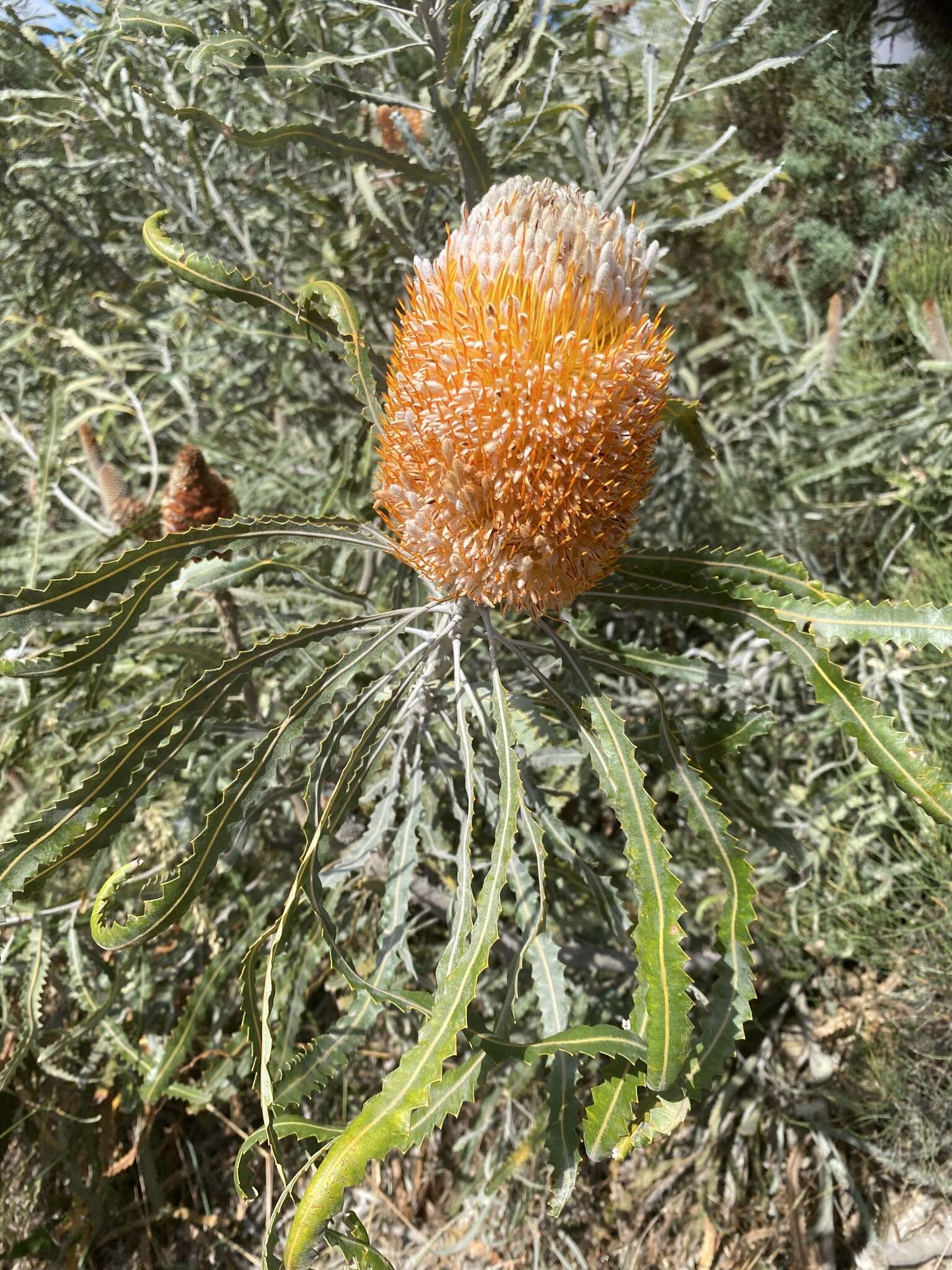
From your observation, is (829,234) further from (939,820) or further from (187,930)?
(187,930)

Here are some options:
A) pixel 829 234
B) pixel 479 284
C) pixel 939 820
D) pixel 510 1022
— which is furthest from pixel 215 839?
pixel 829 234

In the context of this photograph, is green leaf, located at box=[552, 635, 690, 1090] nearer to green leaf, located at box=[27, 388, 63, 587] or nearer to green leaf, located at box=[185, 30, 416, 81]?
green leaf, located at box=[185, 30, 416, 81]

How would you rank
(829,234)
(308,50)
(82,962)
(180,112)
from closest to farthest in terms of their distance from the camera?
(180,112) < (82,962) < (308,50) < (829,234)

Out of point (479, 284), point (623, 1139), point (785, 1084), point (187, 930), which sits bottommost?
point (785, 1084)

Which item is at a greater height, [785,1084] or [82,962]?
[82,962]

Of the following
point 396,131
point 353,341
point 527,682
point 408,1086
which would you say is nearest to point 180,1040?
point 408,1086

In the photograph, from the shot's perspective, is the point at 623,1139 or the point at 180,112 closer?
the point at 623,1139

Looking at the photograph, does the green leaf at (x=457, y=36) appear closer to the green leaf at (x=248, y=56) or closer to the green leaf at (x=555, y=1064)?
the green leaf at (x=248, y=56)

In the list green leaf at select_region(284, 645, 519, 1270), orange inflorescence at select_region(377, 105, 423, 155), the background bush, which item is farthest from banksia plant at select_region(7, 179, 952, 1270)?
orange inflorescence at select_region(377, 105, 423, 155)
